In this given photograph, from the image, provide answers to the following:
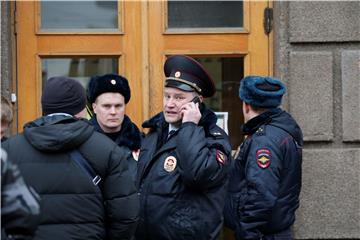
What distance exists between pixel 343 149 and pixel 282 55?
0.76 m

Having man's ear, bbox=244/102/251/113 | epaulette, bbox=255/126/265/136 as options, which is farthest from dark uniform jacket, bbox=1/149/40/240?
man's ear, bbox=244/102/251/113

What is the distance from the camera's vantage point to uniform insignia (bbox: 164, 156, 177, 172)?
381 cm

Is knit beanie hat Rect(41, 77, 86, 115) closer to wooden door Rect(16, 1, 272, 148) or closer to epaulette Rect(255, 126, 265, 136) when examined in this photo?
epaulette Rect(255, 126, 265, 136)

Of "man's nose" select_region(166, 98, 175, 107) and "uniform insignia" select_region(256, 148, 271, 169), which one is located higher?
"man's nose" select_region(166, 98, 175, 107)

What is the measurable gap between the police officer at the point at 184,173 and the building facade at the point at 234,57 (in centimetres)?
138

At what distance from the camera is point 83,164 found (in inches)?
132

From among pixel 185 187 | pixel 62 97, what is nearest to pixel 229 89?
pixel 185 187

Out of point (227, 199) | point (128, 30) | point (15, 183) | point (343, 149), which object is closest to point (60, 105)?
point (15, 183)

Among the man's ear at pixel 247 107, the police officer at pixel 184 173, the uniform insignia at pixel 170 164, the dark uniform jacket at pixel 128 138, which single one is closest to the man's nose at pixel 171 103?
the police officer at pixel 184 173

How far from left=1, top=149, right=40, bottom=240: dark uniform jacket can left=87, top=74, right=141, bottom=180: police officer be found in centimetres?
192

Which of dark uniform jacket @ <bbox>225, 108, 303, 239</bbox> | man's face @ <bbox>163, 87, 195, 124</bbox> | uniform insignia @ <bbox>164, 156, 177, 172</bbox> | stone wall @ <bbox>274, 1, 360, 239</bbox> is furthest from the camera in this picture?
stone wall @ <bbox>274, 1, 360, 239</bbox>

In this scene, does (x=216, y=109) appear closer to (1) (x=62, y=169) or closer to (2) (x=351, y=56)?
(2) (x=351, y=56)

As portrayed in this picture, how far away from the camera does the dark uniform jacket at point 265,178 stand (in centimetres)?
423

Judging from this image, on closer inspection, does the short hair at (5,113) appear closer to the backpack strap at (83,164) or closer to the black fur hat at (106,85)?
the black fur hat at (106,85)
